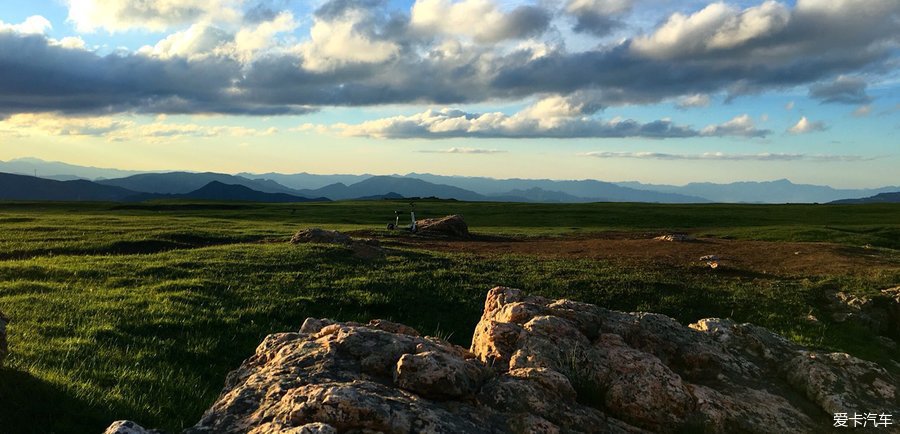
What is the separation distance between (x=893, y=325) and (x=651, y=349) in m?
20.1

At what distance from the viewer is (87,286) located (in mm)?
20281

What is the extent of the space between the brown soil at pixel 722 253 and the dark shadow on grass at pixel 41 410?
3076 cm

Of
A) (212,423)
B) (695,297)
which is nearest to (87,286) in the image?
(212,423)

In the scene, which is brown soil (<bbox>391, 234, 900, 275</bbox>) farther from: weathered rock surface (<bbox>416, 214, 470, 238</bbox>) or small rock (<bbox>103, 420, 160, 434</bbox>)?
small rock (<bbox>103, 420, 160, 434</bbox>)

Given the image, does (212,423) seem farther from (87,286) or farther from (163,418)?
(87,286)

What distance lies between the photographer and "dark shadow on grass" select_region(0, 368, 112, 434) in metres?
7.54

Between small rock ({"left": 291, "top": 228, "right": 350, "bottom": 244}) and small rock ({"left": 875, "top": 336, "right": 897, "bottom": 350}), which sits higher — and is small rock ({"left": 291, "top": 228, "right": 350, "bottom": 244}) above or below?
above

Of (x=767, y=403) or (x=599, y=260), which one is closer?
(x=767, y=403)

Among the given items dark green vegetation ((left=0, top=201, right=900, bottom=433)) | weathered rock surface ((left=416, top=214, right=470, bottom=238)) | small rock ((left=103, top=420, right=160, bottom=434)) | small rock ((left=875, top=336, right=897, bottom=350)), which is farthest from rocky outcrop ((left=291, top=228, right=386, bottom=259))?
small rock ((left=103, top=420, right=160, bottom=434))

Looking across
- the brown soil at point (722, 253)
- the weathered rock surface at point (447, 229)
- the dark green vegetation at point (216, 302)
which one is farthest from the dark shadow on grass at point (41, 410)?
the weathered rock surface at point (447, 229)

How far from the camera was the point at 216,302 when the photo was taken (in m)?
18.2

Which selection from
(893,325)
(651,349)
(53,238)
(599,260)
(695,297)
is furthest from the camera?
(53,238)

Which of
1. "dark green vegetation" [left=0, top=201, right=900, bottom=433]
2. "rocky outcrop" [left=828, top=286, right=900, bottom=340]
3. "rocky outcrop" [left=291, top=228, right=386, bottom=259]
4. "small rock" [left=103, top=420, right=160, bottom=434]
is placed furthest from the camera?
"rocky outcrop" [left=291, top=228, right=386, bottom=259]

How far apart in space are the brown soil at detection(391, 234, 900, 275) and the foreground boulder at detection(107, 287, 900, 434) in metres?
24.3
